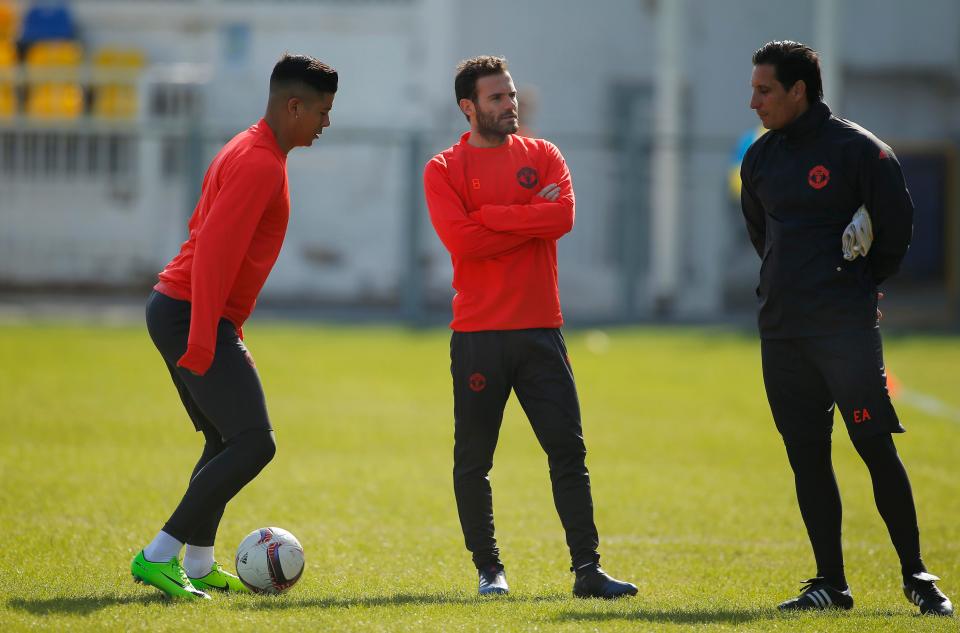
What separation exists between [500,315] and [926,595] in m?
2.01

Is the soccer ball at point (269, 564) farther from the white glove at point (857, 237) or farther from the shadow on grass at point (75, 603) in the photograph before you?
the white glove at point (857, 237)

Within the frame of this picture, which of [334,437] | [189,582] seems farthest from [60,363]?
[189,582]

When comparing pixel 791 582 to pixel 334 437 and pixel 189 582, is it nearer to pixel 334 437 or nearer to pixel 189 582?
pixel 189 582

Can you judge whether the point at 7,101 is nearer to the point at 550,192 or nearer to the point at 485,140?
the point at 485,140

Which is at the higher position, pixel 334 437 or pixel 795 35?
pixel 795 35

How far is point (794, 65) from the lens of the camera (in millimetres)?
5555

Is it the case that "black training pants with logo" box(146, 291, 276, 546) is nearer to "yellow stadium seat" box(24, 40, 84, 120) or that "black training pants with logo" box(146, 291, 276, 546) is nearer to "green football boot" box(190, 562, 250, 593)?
"green football boot" box(190, 562, 250, 593)

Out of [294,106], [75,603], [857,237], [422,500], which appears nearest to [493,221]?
[294,106]

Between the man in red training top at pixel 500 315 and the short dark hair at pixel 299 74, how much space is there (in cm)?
61

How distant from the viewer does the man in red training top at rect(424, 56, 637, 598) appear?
18.8ft

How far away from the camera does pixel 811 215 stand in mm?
5574

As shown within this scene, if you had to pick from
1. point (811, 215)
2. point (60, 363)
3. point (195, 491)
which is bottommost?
point (60, 363)

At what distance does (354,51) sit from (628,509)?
47.7 ft

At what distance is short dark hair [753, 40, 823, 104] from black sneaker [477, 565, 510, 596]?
90.5 inches
